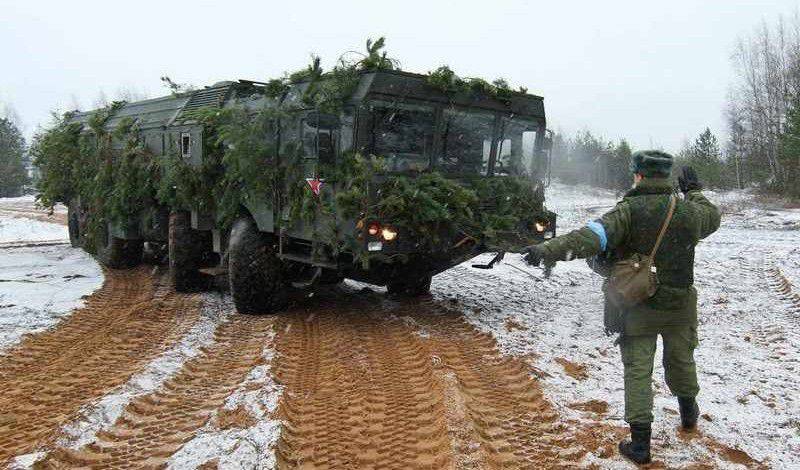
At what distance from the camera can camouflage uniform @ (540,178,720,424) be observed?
139 inches

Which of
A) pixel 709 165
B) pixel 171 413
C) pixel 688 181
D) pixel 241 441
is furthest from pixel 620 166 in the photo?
pixel 241 441

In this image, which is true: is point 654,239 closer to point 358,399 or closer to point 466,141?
point 358,399

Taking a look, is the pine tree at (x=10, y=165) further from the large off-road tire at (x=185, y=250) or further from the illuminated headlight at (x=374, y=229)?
the illuminated headlight at (x=374, y=229)

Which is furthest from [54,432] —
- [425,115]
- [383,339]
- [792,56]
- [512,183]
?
[792,56]

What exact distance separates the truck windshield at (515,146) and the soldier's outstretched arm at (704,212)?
3896 mm

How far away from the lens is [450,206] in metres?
6.68

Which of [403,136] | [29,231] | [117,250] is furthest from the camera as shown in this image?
[29,231]

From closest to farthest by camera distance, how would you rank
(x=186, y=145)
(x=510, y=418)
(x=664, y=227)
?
(x=664, y=227)
(x=510, y=418)
(x=186, y=145)

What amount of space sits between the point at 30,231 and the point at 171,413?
16517 millimetres

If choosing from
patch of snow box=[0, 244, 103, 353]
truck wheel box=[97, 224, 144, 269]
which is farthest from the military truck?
truck wheel box=[97, 224, 144, 269]

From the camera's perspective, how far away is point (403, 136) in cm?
686

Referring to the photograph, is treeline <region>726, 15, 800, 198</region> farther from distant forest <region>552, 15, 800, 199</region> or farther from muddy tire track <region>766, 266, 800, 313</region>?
muddy tire track <region>766, 266, 800, 313</region>

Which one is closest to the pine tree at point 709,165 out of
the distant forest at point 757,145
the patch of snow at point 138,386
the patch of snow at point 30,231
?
the distant forest at point 757,145

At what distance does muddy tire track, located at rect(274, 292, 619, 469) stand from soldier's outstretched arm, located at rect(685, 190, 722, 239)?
1.33 metres
